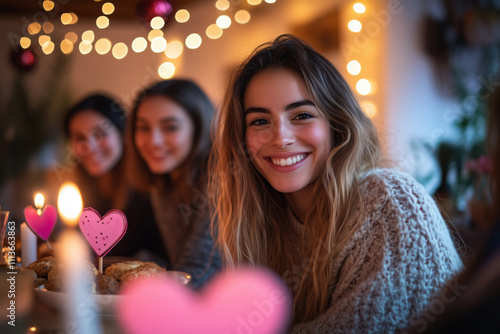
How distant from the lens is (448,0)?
2.47 m

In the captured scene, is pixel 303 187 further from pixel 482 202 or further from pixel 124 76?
pixel 124 76

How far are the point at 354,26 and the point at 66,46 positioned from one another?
98.7 inches

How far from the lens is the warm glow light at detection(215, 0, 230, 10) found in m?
3.55

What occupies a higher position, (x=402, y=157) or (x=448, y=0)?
(x=448, y=0)

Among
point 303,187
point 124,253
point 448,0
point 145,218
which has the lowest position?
point 124,253

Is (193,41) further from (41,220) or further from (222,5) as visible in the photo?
(41,220)

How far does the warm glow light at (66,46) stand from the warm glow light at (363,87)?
97.4 inches

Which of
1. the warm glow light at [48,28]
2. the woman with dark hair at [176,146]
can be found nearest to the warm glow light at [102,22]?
the warm glow light at [48,28]

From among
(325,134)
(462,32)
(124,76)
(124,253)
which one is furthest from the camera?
(124,76)

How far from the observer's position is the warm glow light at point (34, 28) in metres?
3.82

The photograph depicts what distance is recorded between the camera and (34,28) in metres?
3.84

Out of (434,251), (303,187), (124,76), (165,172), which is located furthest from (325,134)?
(124,76)

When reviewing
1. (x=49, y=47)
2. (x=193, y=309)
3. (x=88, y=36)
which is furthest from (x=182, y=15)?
(x=193, y=309)

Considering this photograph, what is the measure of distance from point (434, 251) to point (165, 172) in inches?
49.0
